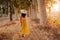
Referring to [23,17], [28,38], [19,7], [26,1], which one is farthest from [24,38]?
[19,7]

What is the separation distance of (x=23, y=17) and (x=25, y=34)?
1.10m

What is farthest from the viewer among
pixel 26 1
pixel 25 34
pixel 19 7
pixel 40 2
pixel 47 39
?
pixel 19 7

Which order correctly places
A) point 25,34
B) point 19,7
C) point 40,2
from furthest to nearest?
point 19,7, point 40,2, point 25,34

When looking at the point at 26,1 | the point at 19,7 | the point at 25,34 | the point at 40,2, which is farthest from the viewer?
the point at 19,7

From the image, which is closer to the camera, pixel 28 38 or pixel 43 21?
pixel 28 38

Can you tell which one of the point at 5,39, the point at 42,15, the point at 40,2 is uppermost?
the point at 40,2

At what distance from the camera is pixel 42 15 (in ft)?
57.4

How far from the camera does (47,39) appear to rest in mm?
11023

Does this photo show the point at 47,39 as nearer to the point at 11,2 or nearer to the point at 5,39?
the point at 5,39

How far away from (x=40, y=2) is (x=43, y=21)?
1.74 metres

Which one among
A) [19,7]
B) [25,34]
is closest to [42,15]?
[25,34]

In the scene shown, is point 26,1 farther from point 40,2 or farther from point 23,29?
point 23,29

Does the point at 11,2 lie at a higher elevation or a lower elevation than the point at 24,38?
higher

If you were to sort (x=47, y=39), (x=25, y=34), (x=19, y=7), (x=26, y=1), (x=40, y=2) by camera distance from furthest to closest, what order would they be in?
(x=19, y=7) < (x=26, y=1) < (x=40, y=2) < (x=25, y=34) < (x=47, y=39)
